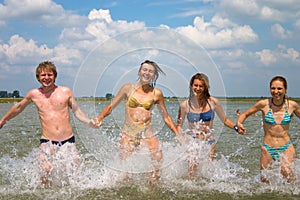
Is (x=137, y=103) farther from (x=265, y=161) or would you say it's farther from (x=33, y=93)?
(x=265, y=161)

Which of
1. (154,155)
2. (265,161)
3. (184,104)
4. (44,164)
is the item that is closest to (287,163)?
(265,161)

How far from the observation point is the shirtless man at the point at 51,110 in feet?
20.1

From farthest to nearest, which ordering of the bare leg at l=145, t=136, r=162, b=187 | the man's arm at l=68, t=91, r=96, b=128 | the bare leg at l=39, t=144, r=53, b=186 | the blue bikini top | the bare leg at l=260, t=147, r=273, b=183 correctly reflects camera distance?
the blue bikini top
the bare leg at l=260, t=147, r=273, b=183
the bare leg at l=145, t=136, r=162, b=187
the man's arm at l=68, t=91, r=96, b=128
the bare leg at l=39, t=144, r=53, b=186

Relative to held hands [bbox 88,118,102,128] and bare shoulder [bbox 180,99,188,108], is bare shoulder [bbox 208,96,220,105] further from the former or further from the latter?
held hands [bbox 88,118,102,128]

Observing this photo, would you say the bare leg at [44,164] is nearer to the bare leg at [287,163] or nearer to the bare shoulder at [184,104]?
the bare shoulder at [184,104]

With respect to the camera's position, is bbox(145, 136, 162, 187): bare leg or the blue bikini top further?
the blue bikini top

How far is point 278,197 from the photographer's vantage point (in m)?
6.13

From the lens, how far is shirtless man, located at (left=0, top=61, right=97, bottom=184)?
20.1 feet

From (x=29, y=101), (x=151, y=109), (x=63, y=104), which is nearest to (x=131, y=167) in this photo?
(x=151, y=109)

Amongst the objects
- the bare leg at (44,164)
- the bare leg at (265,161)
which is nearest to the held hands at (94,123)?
the bare leg at (44,164)

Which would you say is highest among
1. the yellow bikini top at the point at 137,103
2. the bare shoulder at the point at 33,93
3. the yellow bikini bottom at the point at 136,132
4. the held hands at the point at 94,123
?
the bare shoulder at the point at 33,93

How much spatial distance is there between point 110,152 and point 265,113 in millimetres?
2788

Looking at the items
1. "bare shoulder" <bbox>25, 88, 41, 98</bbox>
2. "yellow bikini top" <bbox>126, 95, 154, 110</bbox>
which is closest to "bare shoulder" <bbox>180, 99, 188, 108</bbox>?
"yellow bikini top" <bbox>126, 95, 154, 110</bbox>

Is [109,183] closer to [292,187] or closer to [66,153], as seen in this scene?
[66,153]
